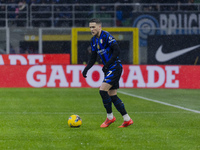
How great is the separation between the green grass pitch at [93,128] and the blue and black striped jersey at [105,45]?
4.47 feet

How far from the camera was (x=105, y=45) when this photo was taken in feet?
27.3

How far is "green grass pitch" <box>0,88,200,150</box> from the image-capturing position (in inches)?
259

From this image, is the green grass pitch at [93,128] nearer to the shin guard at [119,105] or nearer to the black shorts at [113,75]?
the shin guard at [119,105]

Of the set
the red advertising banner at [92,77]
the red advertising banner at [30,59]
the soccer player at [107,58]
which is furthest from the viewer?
the red advertising banner at [30,59]

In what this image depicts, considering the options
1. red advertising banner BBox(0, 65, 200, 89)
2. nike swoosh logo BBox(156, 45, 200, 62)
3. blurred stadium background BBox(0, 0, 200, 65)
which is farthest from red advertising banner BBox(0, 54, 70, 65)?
nike swoosh logo BBox(156, 45, 200, 62)

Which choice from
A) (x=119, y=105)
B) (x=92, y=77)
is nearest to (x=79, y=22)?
(x=92, y=77)

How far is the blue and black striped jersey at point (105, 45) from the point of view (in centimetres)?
827

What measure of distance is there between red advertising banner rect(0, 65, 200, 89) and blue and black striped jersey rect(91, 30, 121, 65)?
11240 mm

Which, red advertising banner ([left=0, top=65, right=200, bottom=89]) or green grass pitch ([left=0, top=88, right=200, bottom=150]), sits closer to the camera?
green grass pitch ([left=0, top=88, right=200, bottom=150])

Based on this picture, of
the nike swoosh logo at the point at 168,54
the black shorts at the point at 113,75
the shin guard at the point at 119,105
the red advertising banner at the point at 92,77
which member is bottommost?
the red advertising banner at the point at 92,77

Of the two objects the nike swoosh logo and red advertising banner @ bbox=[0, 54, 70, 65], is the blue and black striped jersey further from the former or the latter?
the nike swoosh logo

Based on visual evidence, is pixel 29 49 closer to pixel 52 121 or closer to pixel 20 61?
pixel 20 61

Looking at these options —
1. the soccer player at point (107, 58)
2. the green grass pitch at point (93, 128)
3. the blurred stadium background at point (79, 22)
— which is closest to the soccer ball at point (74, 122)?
the green grass pitch at point (93, 128)

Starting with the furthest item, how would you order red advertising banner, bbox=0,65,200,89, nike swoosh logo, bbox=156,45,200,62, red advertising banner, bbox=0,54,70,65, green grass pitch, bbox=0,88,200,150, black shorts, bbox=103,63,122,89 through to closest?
1. nike swoosh logo, bbox=156,45,200,62
2. red advertising banner, bbox=0,54,70,65
3. red advertising banner, bbox=0,65,200,89
4. black shorts, bbox=103,63,122,89
5. green grass pitch, bbox=0,88,200,150
